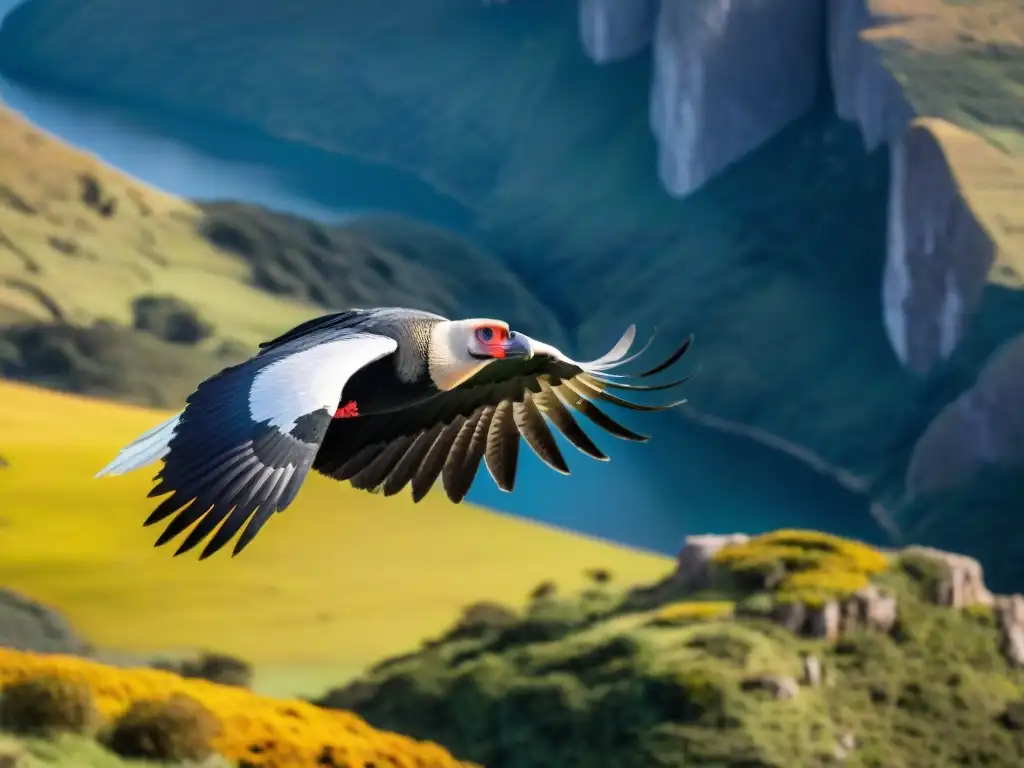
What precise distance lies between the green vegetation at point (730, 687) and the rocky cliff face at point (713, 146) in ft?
92.8

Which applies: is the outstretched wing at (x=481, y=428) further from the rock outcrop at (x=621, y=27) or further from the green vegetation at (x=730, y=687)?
the rock outcrop at (x=621, y=27)

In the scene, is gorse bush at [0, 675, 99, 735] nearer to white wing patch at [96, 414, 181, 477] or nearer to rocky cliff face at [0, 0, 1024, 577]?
white wing patch at [96, 414, 181, 477]

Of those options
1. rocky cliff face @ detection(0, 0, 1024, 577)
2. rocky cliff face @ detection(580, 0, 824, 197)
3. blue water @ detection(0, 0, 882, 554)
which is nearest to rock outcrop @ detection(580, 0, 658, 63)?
rocky cliff face @ detection(0, 0, 1024, 577)

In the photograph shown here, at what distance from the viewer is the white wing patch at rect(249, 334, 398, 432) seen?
932 centimetres

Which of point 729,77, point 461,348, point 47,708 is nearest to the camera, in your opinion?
point 461,348

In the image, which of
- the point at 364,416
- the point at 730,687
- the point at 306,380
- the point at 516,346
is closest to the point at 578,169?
the point at 730,687

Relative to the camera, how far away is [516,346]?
1139cm

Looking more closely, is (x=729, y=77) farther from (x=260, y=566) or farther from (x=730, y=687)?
(x=730, y=687)

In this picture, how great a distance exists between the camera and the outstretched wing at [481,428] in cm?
1284

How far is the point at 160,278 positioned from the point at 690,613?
140ft

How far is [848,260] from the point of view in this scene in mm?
74250

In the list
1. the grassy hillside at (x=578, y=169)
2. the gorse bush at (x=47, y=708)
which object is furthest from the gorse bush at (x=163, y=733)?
the grassy hillside at (x=578, y=169)

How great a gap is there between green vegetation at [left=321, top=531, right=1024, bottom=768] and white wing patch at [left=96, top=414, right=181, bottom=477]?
19382 millimetres


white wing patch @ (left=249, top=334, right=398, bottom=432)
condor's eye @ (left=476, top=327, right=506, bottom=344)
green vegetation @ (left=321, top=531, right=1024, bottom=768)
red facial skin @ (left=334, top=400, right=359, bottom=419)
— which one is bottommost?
white wing patch @ (left=249, top=334, right=398, bottom=432)
